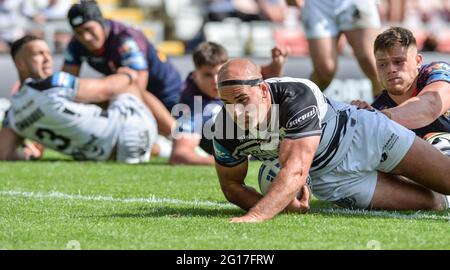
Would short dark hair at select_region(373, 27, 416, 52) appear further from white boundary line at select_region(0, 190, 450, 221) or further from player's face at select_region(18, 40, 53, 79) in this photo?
player's face at select_region(18, 40, 53, 79)

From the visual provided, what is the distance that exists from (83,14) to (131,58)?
70cm

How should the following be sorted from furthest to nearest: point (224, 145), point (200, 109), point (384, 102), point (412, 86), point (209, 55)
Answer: point (200, 109) < point (209, 55) < point (384, 102) < point (412, 86) < point (224, 145)

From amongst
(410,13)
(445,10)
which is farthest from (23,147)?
(445,10)

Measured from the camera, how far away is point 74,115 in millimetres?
10055

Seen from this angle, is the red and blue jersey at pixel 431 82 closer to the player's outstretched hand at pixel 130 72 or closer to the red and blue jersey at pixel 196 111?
the red and blue jersey at pixel 196 111

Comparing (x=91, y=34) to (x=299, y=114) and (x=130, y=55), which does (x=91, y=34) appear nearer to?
(x=130, y=55)

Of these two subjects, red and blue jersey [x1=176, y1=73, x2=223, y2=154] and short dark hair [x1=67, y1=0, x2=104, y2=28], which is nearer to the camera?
red and blue jersey [x1=176, y1=73, x2=223, y2=154]

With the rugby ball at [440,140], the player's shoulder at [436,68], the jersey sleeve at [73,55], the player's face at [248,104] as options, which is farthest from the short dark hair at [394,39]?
the jersey sleeve at [73,55]

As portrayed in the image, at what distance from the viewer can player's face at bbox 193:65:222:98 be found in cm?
1041

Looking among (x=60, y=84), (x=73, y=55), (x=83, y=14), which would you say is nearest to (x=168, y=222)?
(x=60, y=84)

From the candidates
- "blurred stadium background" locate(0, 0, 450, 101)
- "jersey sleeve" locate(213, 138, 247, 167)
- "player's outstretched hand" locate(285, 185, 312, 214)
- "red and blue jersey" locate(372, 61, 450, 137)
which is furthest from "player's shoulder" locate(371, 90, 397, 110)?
"blurred stadium background" locate(0, 0, 450, 101)

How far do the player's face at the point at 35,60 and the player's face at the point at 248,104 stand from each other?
5.01 meters

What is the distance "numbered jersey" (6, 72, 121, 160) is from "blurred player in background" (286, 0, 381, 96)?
212 centimetres

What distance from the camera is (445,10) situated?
843 inches
